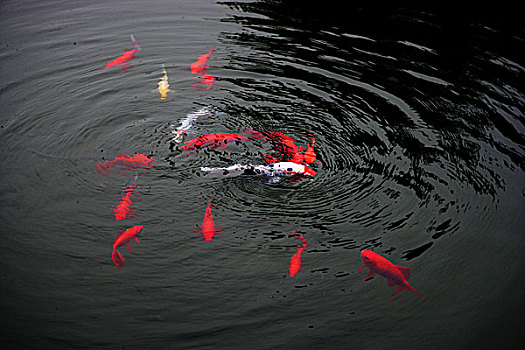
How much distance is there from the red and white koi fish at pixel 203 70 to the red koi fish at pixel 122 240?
3.61 metres

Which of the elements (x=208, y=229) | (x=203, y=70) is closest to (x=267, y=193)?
(x=208, y=229)

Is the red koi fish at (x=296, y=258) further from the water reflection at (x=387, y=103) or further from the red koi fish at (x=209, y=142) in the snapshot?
the red koi fish at (x=209, y=142)

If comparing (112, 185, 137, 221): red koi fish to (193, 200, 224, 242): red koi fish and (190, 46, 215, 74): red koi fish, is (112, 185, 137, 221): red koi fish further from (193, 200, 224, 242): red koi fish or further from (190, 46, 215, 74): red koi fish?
(190, 46, 215, 74): red koi fish

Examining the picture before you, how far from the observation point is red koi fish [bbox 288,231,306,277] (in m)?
5.07

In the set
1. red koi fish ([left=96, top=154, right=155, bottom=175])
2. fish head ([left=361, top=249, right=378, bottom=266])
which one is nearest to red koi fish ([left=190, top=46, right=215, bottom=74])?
red koi fish ([left=96, top=154, right=155, bottom=175])

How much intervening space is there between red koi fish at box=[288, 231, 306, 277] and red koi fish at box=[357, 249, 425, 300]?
730 mm

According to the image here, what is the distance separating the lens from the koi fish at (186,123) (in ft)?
22.8

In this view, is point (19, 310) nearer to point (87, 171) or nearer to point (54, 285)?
point (54, 285)

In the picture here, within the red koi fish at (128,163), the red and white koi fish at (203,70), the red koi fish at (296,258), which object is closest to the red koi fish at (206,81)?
the red and white koi fish at (203,70)

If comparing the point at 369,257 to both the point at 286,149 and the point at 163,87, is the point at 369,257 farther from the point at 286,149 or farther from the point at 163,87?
the point at 163,87

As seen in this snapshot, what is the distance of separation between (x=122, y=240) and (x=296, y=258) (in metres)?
2.05

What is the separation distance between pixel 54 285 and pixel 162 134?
9.46ft

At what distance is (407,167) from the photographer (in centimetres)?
641

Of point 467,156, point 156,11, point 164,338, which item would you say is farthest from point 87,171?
point 156,11
